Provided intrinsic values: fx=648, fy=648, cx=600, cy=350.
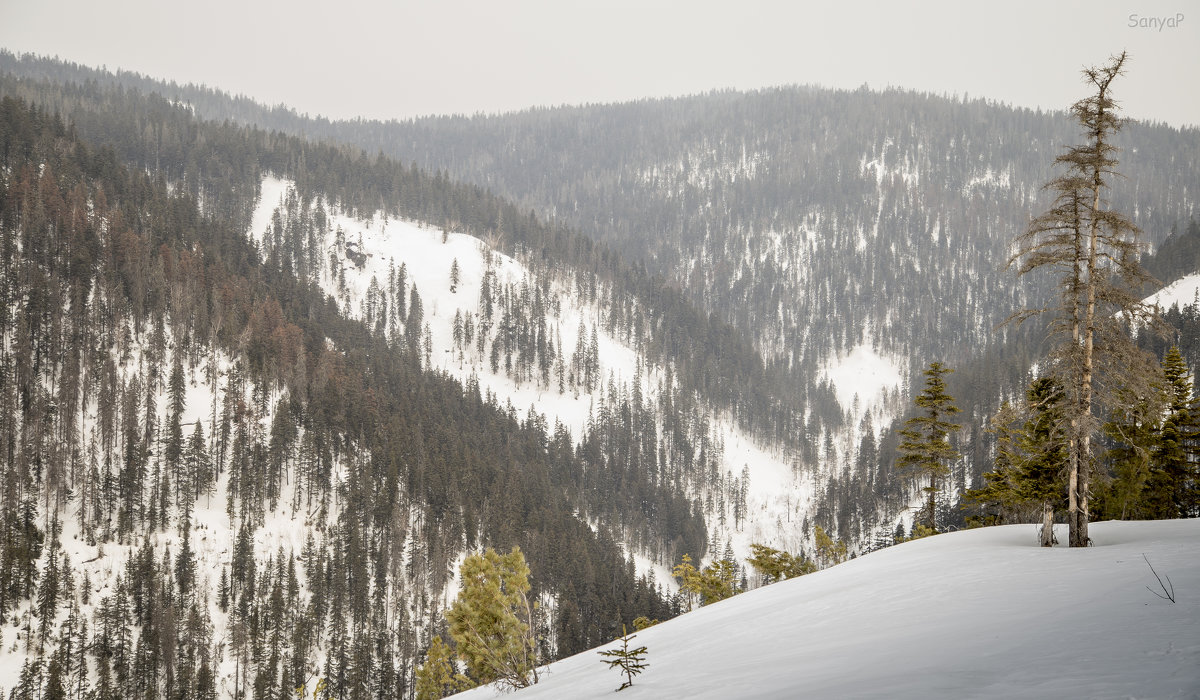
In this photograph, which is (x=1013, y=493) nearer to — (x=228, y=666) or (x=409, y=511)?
(x=228, y=666)

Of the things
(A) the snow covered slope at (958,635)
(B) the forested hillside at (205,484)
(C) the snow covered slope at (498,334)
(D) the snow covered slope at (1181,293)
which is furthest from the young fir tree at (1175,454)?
(D) the snow covered slope at (1181,293)

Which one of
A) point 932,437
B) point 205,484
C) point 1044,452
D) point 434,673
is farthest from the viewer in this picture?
point 205,484

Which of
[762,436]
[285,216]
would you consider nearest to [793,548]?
[762,436]

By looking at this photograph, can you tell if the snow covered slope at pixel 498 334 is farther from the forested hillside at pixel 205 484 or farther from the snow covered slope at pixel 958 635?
the snow covered slope at pixel 958 635

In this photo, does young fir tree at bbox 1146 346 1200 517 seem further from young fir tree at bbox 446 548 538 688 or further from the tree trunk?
young fir tree at bbox 446 548 538 688

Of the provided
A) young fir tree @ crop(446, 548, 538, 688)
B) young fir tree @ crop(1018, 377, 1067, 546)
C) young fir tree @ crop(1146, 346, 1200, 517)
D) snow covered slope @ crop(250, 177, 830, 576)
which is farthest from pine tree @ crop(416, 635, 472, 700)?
snow covered slope @ crop(250, 177, 830, 576)

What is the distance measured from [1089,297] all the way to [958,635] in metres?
14.5

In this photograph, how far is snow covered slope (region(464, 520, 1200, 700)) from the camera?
22.0 feet

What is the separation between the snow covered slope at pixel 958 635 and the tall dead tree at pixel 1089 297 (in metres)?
3.16

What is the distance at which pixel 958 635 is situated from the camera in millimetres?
9531

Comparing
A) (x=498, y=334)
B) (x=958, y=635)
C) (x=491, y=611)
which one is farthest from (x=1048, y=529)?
(x=498, y=334)

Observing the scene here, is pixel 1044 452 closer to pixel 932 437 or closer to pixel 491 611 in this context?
pixel 932 437

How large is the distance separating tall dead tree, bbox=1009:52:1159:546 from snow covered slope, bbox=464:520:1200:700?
3.16 metres

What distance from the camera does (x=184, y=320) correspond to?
107250mm
